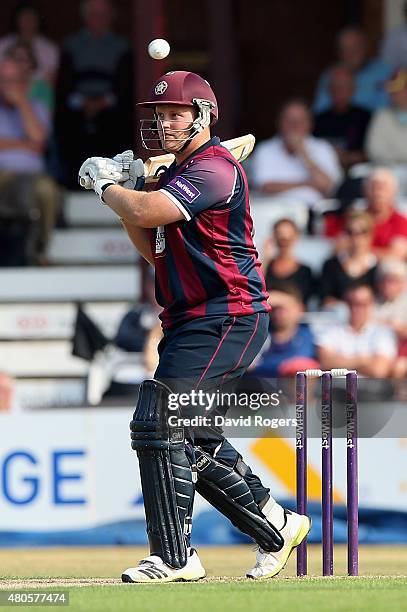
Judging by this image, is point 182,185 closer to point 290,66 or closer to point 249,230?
point 249,230

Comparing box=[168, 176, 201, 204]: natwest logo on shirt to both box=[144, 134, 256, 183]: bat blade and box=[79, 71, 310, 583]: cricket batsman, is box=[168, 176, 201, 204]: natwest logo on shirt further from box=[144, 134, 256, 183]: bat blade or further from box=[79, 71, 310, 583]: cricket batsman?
box=[144, 134, 256, 183]: bat blade

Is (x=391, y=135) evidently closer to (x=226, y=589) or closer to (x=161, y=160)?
(x=161, y=160)

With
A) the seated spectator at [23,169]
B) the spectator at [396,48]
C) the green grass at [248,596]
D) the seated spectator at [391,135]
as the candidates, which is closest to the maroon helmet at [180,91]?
the green grass at [248,596]

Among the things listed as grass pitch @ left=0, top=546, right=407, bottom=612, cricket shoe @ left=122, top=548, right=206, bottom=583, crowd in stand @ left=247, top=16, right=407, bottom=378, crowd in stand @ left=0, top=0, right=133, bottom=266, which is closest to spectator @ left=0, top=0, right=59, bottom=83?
crowd in stand @ left=0, top=0, right=133, bottom=266

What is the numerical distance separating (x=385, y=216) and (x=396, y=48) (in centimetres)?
210

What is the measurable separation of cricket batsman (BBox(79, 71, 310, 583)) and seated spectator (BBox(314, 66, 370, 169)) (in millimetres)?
6063

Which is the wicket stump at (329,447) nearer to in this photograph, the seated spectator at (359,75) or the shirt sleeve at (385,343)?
the shirt sleeve at (385,343)

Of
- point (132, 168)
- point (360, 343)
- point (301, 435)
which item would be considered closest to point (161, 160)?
point (132, 168)

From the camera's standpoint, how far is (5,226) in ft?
36.9

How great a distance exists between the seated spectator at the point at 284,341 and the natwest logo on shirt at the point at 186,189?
4.15 m

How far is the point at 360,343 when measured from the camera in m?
9.50

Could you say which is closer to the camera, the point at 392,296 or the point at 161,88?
the point at 161,88

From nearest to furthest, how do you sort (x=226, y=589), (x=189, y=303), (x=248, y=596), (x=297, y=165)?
(x=248, y=596), (x=226, y=589), (x=189, y=303), (x=297, y=165)

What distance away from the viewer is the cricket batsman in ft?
17.3
